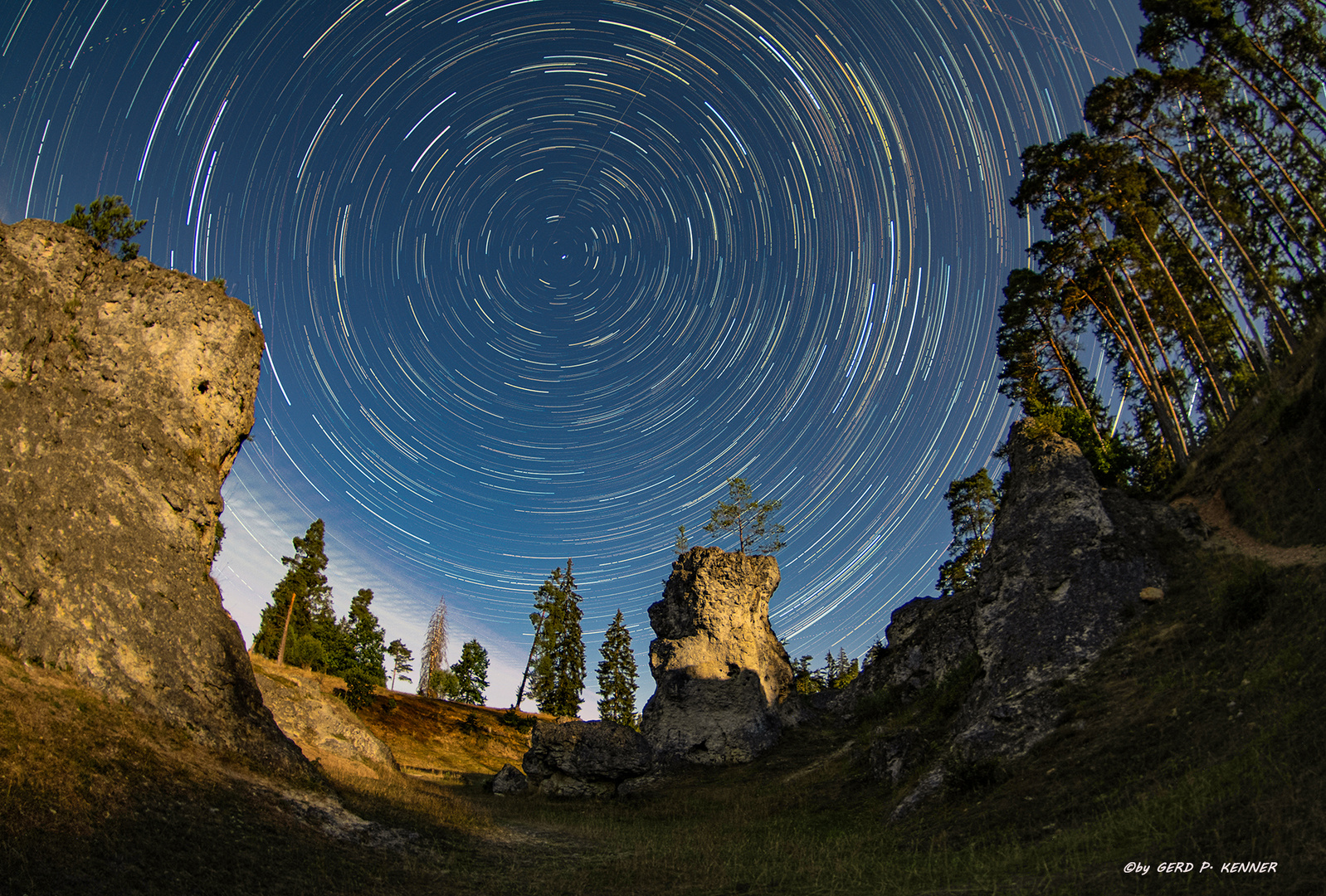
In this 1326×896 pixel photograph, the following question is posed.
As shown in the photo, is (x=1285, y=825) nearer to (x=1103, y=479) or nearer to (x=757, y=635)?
(x=1103, y=479)

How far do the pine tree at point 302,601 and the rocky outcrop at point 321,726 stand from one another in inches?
1062

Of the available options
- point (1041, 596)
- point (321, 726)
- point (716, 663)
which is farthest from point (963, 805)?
point (321, 726)

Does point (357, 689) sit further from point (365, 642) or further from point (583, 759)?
point (583, 759)

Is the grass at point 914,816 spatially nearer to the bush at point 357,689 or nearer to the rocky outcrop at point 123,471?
the rocky outcrop at point 123,471

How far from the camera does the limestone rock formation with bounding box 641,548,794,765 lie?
120 ft

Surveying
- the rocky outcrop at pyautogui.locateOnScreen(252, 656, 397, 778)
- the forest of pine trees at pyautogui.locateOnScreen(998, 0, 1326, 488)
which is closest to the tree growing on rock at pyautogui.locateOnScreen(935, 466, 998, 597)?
the forest of pine trees at pyautogui.locateOnScreen(998, 0, 1326, 488)

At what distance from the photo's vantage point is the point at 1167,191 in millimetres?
31844

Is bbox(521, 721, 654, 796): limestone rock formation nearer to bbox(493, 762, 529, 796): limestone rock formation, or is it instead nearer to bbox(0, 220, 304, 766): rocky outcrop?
bbox(493, 762, 529, 796): limestone rock formation

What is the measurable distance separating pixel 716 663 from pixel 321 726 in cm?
2323

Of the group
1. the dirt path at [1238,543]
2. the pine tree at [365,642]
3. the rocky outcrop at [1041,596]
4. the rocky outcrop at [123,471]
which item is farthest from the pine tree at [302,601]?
the dirt path at [1238,543]

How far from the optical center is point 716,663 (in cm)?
4028

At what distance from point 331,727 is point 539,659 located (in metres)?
28.0

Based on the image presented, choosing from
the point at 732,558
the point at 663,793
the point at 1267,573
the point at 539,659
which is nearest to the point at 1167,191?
the point at 1267,573

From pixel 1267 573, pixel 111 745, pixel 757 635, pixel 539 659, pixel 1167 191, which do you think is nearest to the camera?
pixel 111 745
